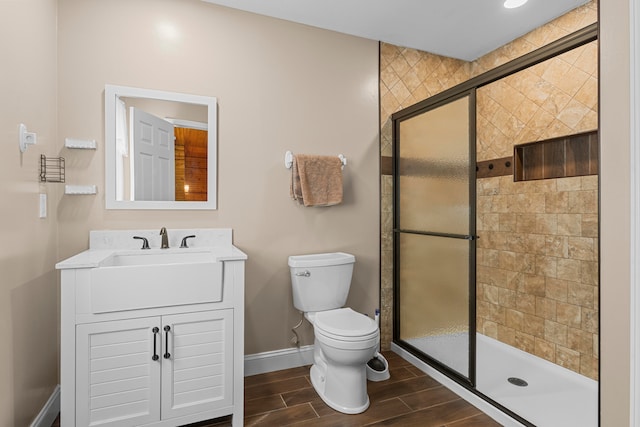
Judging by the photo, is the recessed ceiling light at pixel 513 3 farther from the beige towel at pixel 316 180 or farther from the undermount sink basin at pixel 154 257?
the undermount sink basin at pixel 154 257

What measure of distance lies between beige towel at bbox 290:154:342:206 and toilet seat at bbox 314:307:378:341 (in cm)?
78

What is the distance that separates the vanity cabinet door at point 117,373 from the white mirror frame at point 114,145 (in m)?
0.80

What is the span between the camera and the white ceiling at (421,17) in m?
2.28

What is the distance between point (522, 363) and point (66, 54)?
12.1ft

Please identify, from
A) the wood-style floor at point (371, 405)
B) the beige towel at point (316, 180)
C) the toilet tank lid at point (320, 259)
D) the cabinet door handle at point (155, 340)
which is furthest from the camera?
the beige towel at point (316, 180)

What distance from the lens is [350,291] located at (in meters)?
2.73

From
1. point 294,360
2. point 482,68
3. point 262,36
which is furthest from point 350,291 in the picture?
point 482,68

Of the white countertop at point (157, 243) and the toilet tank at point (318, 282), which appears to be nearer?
the white countertop at point (157, 243)

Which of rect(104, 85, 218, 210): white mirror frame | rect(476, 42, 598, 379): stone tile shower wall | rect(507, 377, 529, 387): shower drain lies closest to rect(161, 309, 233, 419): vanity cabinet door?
rect(104, 85, 218, 210): white mirror frame

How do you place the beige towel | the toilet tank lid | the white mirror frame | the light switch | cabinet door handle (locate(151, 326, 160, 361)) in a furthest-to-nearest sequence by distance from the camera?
1. the beige towel
2. the toilet tank lid
3. the white mirror frame
4. the light switch
5. cabinet door handle (locate(151, 326, 160, 361))

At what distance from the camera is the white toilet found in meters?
1.96

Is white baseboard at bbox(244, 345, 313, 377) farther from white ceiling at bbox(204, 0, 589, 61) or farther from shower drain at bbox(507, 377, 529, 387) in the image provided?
white ceiling at bbox(204, 0, 589, 61)

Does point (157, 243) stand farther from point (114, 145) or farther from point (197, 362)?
point (197, 362)

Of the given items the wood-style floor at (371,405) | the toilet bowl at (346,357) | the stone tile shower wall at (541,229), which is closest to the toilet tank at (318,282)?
the toilet bowl at (346,357)
